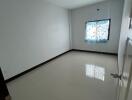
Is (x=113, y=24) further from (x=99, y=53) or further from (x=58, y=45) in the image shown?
(x=58, y=45)

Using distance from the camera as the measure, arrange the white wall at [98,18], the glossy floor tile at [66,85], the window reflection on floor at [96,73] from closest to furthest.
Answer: the glossy floor tile at [66,85]
the window reflection on floor at [96,73]
the white wall at [98,18]

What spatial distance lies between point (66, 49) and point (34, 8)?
272 centimetres

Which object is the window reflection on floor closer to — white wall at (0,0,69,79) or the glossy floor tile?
the glossy floor tile

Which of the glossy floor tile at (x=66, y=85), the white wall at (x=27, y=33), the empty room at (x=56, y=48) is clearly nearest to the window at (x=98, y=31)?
the empty room at (x=56, y=48)

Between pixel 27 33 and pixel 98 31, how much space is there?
325 centimetres

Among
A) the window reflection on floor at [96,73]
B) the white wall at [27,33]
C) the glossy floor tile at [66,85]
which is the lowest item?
the glossy floor tile at [66,85]

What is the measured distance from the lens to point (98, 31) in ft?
14.5

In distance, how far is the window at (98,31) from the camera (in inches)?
165

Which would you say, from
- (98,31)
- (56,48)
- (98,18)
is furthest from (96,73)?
(98,18)

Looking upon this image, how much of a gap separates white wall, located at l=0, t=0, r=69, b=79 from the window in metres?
1.58

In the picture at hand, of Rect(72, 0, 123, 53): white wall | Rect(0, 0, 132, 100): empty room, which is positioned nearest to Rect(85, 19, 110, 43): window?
Rect(0, 0, 132, 100): empty room

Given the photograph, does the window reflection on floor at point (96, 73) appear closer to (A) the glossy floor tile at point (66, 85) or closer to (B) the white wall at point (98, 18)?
(A) the glossy floor tile at point (66, 85)

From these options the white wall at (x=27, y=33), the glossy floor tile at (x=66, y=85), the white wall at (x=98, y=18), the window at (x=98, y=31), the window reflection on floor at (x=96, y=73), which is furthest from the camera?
the window at (x=98, y=31)

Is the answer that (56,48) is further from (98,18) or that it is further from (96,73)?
(98,18)
